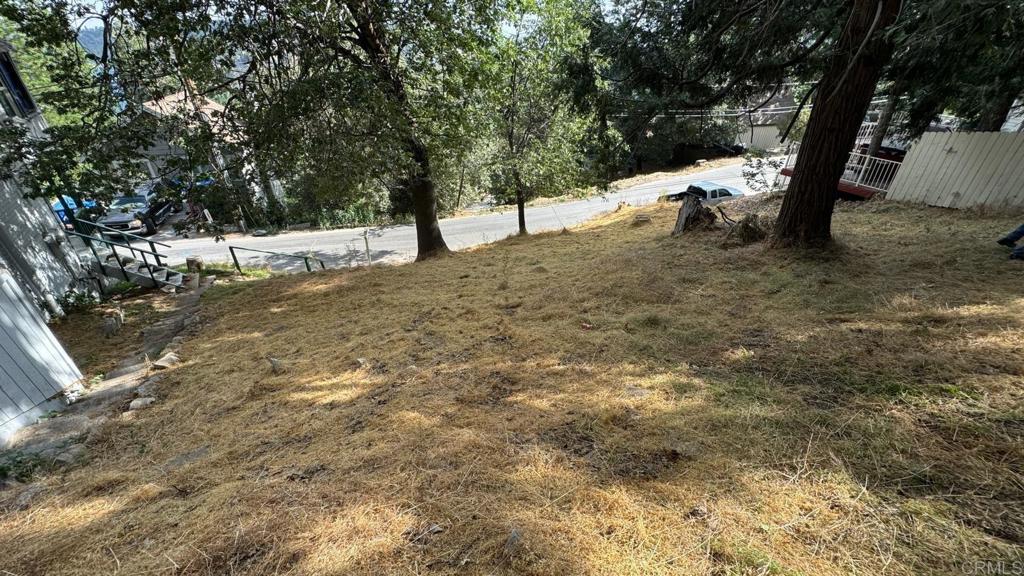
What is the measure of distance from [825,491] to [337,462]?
2646mm

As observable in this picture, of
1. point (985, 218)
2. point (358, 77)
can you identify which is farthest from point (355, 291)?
point (985, 218)

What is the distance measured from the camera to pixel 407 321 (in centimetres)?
537

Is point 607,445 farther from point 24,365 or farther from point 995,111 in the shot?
point 995,111

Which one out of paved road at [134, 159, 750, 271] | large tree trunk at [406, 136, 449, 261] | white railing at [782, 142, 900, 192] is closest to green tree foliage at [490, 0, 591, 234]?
large tree trunk at [406, 136, 449, 261]

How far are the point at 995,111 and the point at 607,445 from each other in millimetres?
13002

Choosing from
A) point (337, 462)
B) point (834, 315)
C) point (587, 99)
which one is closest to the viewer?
point (337, 462)

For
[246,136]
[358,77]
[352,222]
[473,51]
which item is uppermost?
[473,51]

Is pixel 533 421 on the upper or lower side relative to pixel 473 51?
lower

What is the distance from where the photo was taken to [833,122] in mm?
4895

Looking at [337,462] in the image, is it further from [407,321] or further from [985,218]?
[985,218]

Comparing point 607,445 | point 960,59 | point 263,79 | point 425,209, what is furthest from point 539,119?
point 607,445

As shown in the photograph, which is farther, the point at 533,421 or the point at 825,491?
the point at 533,421

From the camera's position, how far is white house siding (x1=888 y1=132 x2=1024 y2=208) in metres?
7.41

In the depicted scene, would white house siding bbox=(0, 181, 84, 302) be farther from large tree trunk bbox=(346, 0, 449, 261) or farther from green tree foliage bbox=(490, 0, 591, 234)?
green tree foliage bbox=(490, 0, 591, 234)
